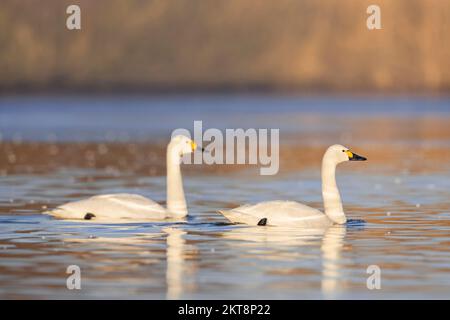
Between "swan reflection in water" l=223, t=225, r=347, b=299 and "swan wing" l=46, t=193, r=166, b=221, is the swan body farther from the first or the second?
"swan wing" l=46, t=193, r=166, b=221

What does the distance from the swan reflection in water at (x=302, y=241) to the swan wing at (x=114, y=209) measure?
1553 millimetres

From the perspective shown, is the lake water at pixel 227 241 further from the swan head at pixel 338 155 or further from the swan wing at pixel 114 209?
the swan head at pixel 338 155

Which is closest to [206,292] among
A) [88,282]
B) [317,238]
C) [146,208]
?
[88,282]

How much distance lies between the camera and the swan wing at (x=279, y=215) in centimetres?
2291

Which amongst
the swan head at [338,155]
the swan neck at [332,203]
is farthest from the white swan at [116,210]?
the swan head at [338,155]

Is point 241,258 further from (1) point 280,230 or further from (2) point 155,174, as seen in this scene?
(2) point 155,174

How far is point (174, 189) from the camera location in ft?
80.9

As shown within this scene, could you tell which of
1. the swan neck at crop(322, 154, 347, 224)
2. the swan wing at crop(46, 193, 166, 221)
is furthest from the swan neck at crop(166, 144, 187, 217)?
the swan neck at crop(322, 154, 347, 224)

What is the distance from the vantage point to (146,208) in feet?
78.0

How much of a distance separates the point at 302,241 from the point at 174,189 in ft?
12.1

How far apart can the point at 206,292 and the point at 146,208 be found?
6771mm

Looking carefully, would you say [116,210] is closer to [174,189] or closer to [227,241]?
[174,189]

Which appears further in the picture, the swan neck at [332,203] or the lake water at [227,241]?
the swan neck at [332,203]

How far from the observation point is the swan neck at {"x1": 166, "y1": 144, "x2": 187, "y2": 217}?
2430 centimetres
